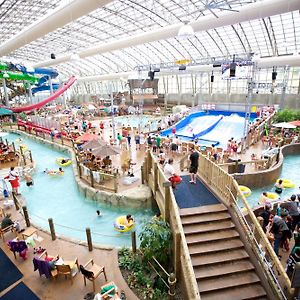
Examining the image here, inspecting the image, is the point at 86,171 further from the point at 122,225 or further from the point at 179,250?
the point at 179,250

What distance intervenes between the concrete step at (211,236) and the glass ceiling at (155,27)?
1424 centimetres

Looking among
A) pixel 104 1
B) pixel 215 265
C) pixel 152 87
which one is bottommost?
pixel 215 265

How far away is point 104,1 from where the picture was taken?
26.0ft

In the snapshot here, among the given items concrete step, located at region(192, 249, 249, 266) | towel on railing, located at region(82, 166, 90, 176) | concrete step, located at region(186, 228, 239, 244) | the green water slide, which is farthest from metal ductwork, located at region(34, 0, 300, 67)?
the green water slide

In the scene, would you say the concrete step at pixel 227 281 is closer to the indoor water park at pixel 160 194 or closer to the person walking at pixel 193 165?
the indoor water park at pixel 160 194

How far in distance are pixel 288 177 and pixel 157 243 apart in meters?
8.97

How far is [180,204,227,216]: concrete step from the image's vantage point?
666cm

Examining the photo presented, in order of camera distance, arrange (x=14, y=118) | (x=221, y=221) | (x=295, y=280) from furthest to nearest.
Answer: (x=14, y=118), (x=221, y=221), (x=295, y=280)

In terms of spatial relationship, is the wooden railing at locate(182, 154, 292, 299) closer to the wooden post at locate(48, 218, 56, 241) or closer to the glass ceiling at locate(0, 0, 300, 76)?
the wooden post at locate(48, 218, 56, 241)

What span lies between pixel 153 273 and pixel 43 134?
18457 mm

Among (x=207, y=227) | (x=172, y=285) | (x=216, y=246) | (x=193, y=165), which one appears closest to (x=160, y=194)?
(x=193, y=165)

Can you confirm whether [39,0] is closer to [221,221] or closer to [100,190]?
[100,190]

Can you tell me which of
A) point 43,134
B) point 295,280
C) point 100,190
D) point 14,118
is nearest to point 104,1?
point 100,190

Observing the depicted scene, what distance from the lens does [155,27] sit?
2423cm
